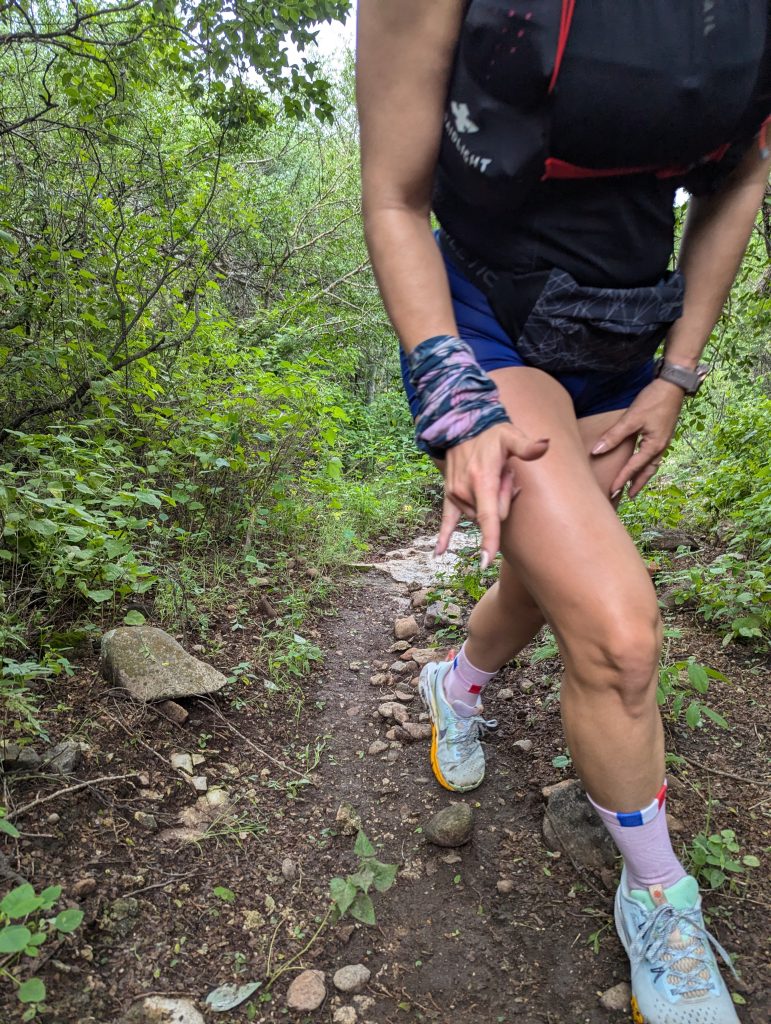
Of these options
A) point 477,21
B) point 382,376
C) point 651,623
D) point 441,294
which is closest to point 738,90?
point 477,21

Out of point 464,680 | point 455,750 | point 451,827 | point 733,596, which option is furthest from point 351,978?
point 733,596

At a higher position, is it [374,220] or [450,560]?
[374,220]

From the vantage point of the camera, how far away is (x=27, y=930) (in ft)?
3.17

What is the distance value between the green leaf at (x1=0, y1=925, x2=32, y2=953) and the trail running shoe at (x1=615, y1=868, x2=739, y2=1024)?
103cm

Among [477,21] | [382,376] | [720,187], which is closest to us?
[477,21]

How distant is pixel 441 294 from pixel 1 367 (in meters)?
2.50

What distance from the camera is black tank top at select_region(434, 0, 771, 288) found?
0.98 meters

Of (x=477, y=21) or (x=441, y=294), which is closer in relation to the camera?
(x=477, y=21)

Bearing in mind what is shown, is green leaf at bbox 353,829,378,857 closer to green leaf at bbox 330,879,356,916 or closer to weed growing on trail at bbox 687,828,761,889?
green leaf at bbox 330,879,356,916

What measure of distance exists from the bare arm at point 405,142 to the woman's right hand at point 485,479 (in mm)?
242

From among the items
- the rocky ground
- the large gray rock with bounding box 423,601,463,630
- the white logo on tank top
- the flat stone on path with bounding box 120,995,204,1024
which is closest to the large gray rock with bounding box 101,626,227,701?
the rocky ground

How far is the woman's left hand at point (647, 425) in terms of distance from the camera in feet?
4.72

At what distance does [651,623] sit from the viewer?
1.06 meters

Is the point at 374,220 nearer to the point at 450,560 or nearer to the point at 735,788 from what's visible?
the point at 735,788
